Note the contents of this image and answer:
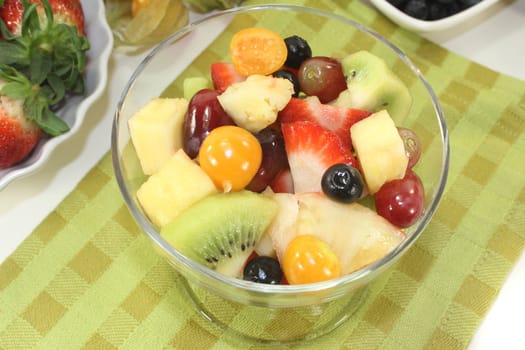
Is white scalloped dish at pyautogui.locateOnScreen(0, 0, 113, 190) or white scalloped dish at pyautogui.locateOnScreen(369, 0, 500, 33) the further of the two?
white scalloped dish at pyautogui.locateOnScreen(369, 0, 500, 33)

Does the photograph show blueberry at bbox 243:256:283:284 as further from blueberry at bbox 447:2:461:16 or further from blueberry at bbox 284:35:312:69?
blueberry at bbox 447:2:461:16

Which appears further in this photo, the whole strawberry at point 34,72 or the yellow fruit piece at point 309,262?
the whole strawberry at point 34,72

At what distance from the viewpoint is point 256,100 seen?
0.81m

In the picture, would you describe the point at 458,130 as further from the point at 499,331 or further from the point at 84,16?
the point at 84,16

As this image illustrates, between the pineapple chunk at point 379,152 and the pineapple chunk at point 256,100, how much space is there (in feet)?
0.35

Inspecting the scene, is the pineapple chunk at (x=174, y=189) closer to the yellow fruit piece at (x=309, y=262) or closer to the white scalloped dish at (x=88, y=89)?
the yellow fruit piece at (x=309, y=262)

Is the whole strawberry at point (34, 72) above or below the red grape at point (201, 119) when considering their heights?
below

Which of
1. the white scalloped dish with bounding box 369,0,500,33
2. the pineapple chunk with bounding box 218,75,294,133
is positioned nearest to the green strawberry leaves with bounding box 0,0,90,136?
the pineapple chunk with bounding box 218,75,294,133

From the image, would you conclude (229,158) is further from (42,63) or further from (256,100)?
(42,63)

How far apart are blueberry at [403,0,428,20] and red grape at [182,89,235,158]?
0.51 metres

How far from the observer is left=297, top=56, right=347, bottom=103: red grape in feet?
2.89

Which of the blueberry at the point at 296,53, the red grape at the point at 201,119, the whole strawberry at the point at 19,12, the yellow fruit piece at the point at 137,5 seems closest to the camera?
the red grape at the point at 201,119

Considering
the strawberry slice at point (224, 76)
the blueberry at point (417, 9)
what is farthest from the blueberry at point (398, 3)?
the strawberry slice at point (224, 76)

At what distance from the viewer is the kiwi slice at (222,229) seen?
0.73 m
